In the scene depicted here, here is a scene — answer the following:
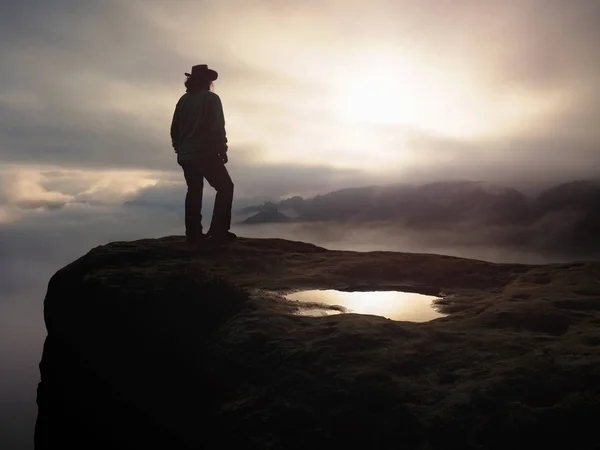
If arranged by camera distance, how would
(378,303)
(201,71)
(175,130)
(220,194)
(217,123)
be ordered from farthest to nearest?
(175,130) < (220,194) < (201,71) < (217,123) < (378,303)

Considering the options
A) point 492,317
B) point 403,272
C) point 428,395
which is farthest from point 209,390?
point 403,272

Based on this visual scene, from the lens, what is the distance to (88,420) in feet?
28.1

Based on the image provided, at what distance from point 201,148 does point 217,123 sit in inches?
24.1

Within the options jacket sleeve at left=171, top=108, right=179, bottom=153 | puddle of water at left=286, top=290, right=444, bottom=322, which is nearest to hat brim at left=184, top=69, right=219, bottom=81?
jacket sleeve at left=171, top=108, right=179, bottom=153

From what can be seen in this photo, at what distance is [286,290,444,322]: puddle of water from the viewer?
6793 millimetres

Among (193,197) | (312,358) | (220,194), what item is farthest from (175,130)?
(312,358)

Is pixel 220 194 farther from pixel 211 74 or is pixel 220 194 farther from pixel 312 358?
pixel 312 358

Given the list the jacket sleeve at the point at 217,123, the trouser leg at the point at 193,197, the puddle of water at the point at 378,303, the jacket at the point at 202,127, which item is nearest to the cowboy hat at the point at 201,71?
the jacket at the point at 202,127

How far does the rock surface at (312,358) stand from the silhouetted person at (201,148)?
1004 millimetres

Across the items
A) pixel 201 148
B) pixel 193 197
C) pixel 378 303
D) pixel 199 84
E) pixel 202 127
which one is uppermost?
pixel 199 84

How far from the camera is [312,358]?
5.21m

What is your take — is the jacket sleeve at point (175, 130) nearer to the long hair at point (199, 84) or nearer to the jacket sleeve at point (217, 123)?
the long hair at point (199, 84)

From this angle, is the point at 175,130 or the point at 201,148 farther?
the point at 175,130

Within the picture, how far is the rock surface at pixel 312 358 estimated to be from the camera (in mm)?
4191
